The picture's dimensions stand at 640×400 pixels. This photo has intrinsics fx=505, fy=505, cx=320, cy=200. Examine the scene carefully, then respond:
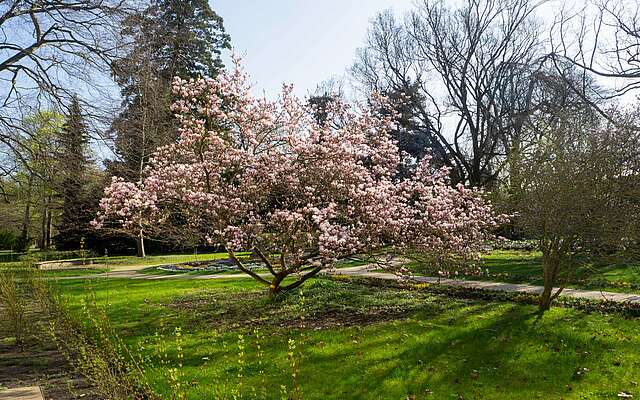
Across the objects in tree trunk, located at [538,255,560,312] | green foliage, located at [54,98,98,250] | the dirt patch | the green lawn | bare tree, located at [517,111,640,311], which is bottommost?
the green lawn

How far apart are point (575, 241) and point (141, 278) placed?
1228 centimetres

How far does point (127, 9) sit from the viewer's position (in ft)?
41.4

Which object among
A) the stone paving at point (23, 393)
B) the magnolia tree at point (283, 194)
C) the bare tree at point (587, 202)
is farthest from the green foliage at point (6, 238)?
the bare tree at point (587, 202)

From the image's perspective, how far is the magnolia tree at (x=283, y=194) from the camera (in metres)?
8.07

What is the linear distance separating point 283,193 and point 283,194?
19 millimetres

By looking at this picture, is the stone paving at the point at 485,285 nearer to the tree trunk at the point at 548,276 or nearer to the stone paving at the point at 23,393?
the tree trunk at the point at 548,276

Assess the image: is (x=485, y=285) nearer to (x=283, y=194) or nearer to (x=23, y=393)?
(x=283, y=194)

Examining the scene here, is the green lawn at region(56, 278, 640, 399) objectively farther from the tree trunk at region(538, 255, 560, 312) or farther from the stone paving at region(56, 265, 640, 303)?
the stone paving at region(56, 265, 640, 303)

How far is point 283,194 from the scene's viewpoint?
8680mm

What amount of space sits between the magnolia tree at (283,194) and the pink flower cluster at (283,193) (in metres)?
0.02

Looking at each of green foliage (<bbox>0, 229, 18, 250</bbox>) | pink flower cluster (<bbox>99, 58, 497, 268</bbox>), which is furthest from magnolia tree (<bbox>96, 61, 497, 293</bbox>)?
green foliage (<bbox>0, 229, 18, 250</bbox>)

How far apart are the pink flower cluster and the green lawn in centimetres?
114

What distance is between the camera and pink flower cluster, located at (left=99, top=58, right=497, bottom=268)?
8062 mm

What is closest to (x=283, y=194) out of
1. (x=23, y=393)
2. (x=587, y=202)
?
(x=587, y=202)
